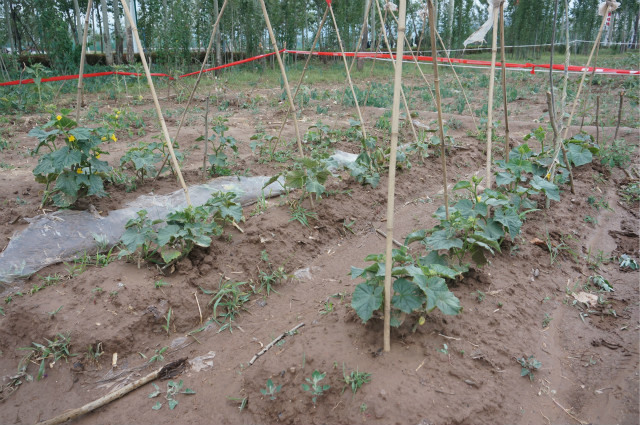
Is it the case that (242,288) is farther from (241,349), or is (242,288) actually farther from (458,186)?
(458,186)

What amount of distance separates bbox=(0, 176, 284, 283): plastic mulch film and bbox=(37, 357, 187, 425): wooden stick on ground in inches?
43.8

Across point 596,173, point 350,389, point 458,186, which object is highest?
point 458,186

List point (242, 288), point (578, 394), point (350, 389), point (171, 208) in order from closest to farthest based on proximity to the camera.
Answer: point (350, 389)
point (578, 394)
point (242, 288)
point (171, 208)

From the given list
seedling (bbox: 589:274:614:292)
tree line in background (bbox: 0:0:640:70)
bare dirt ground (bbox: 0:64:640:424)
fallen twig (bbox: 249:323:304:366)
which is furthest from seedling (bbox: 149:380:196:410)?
tree line in background (bbox: 0:0:640:70)

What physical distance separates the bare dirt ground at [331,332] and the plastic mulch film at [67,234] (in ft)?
0.34

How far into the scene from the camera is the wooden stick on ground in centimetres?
197

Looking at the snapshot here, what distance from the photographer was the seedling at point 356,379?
1841 mm

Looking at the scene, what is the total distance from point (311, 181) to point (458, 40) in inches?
680

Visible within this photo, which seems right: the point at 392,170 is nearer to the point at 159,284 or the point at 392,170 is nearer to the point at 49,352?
the point at 159,284

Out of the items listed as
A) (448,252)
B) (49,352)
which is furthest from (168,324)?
(448,252)

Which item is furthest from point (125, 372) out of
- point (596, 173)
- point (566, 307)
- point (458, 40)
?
point (458, 40)

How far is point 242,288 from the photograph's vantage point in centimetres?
282

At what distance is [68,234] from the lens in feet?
9.77

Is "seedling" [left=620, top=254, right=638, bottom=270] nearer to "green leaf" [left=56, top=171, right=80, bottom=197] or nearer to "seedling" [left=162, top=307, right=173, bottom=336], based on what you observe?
"seedling" [left=162, top=307, right=173, bottom=336]
